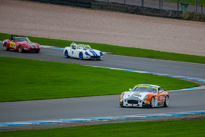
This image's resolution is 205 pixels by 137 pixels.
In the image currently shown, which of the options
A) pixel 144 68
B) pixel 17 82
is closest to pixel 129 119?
pixel 17 82

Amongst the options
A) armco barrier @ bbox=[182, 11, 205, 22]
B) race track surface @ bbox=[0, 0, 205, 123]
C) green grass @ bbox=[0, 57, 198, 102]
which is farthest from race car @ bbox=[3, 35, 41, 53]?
armco barrier @ bbox=[182, 11, 205, 22]

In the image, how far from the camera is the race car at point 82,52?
3462cm

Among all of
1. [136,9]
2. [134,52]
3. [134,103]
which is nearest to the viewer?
[134,103]

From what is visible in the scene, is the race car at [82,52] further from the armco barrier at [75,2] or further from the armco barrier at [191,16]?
the armco barrier at [191,16]

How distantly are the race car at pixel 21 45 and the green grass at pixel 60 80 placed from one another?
14.0 feet

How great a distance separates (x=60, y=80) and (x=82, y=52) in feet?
→ 33.5

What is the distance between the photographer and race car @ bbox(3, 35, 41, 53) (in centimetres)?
3612

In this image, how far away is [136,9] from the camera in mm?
56500

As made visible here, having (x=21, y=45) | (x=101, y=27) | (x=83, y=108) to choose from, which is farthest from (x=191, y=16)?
(x=83, y=108)

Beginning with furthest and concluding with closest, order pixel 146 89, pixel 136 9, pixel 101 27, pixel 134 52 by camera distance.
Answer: pixel 136 9 → pixel 101 27 → pixel 134 52 → pixel 146 89

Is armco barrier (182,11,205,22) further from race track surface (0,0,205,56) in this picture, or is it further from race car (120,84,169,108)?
race car (120,84,169,108)

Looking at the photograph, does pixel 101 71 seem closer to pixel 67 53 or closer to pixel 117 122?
pixel 67 53

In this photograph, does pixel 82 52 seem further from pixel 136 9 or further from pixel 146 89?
pixel 136 9

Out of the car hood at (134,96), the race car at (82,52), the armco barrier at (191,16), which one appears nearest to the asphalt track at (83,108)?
the car hood at (134,96)
